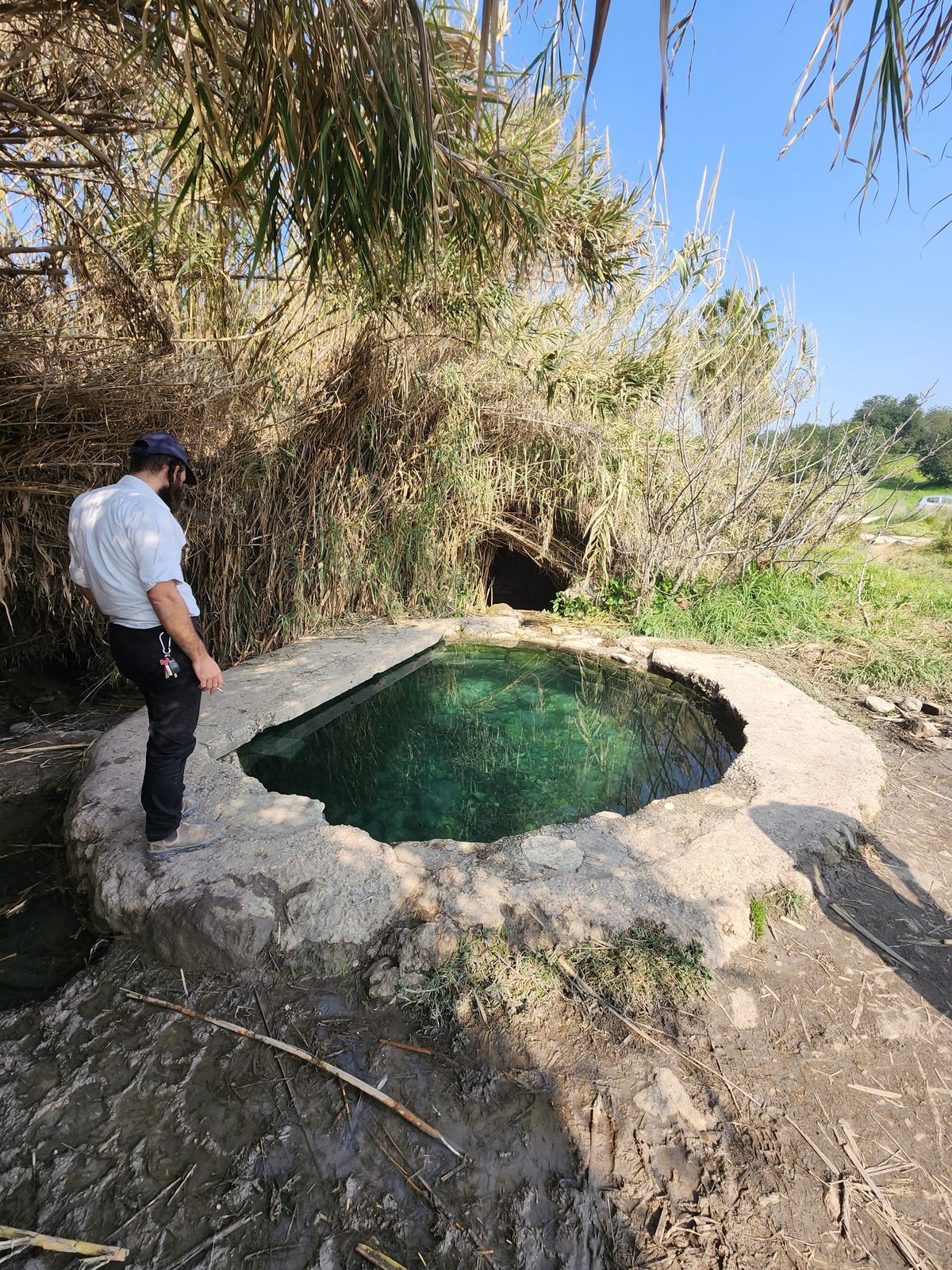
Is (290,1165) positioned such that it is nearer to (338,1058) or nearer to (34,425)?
(338,1058)

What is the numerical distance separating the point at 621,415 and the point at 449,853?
17.2ft

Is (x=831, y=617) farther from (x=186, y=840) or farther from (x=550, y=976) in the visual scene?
(x=186, y=840)

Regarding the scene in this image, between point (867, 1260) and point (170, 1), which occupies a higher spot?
point (170, 1)

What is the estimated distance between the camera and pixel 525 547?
6832mm

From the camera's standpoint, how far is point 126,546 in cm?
184

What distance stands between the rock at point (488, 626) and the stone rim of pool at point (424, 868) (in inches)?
116

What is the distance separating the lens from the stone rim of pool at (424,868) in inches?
72.9

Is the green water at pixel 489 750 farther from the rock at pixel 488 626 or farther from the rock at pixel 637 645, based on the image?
the rock at pixel 488 626

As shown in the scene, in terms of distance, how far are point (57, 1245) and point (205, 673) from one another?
131 centimetres

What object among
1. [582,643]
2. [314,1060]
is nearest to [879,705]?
[582,643]

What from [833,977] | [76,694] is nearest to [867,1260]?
[833,977]

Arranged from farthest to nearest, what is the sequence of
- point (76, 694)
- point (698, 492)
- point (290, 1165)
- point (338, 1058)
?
point (698, 492) < point (76, 694) < point (338, 1058) < point (290, 1165)

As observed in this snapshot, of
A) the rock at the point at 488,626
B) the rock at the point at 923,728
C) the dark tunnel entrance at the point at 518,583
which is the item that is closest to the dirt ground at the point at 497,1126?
the rock at the point at 923,728

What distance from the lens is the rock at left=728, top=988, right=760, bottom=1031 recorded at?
170cm
